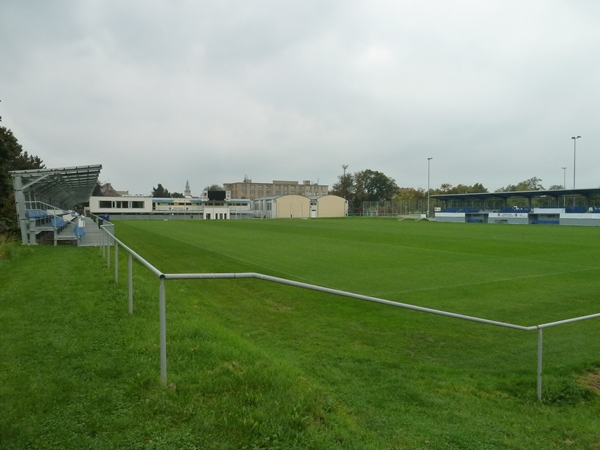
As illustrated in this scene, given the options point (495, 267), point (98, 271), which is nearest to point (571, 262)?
point (495, 267)

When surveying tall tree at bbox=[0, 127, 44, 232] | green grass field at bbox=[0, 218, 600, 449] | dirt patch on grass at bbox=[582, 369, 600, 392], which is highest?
tall tree at bbox=[0, 127, 44, 232]

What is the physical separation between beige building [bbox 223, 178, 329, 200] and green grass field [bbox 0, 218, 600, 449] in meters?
171

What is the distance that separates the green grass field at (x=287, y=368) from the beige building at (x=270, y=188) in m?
171

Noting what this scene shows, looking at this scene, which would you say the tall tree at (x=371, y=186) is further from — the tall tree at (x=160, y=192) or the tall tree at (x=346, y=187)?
the tall tree at (x=160, y=192)

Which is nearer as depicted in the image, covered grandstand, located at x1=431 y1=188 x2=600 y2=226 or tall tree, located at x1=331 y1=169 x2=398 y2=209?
covered grandstand, located at x1=431 y1=188 x2=600 y2=226

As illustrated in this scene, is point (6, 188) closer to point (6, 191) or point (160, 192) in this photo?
point (6, 191)

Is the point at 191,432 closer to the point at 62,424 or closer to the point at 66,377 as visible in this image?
the point at 62,424

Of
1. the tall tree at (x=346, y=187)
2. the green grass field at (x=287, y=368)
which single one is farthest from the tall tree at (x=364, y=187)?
the green grass field at (x=287, y=368)

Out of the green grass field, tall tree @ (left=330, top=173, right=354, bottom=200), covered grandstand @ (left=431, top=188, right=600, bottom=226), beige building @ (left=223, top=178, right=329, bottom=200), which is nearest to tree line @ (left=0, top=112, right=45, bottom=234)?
the green grass field

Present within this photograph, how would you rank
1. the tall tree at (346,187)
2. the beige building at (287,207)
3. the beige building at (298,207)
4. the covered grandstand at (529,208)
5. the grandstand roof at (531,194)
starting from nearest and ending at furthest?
the covered grandstand at (529,208)
the grandstand roof at (531,194)
the beige building at (287,207)
the beige building at (298,207)
the tall tree at (346,187)

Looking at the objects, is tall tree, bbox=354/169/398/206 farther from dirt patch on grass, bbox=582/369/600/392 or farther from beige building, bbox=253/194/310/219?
dirt patch on grass, bbox=582/369/600/392

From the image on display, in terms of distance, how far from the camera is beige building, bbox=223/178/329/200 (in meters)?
185

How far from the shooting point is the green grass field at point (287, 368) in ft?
12.3

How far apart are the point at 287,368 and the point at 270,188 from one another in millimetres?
187991
